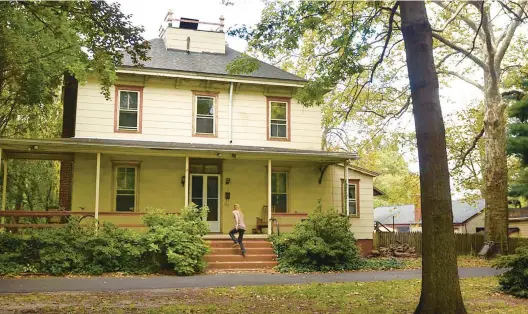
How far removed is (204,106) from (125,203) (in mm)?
4787

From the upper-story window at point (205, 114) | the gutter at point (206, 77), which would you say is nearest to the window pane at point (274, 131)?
the gutter at point (206, 77)

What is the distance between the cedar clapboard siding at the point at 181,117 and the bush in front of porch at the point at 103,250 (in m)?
4.74

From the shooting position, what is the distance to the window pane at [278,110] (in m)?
20.3

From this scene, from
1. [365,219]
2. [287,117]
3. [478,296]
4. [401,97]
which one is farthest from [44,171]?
[478,296]

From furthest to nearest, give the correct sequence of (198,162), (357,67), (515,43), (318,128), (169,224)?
(515,43), (318,128), (198,162), (169,224), (357,67)

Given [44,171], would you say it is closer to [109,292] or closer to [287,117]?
[287,117]

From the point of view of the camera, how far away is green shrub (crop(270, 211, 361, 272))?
605 inches

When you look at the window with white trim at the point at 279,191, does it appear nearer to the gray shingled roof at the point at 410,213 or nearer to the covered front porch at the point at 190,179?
the covered front porch at the point at 190,179

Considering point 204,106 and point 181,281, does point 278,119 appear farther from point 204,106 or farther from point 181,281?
point 181,281

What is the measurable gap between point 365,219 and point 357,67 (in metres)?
9.67

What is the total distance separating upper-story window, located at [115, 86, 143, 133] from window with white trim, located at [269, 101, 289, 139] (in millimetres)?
5178

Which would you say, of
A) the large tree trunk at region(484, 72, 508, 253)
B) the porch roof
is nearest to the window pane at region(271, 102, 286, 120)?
the porch roof

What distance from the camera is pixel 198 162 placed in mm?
19219

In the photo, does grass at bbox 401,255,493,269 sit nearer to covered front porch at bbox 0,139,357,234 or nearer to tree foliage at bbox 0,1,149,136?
covered front porch at bbox 0,139,357,234
